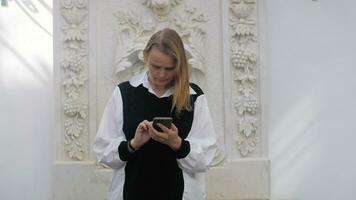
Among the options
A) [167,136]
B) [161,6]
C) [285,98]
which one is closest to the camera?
[167,136]

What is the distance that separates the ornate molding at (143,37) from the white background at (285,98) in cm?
34

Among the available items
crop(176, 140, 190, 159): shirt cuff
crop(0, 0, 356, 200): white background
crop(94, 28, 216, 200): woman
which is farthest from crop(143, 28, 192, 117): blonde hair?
crop(0, 0, 356, 200): white background

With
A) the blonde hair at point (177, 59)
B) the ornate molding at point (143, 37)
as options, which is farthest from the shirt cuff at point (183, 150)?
the ornate molding at point (143, 37)

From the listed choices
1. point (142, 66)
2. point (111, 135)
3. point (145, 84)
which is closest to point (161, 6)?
point (142, 66)

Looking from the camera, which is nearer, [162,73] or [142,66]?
[162,73]

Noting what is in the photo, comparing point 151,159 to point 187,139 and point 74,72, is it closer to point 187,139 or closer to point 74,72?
point 187,139

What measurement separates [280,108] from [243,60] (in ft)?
1.05

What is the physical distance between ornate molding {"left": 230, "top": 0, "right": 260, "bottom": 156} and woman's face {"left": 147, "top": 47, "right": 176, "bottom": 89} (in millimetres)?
1021

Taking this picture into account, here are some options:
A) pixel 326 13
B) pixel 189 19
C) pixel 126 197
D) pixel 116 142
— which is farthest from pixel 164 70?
pixel 326 13

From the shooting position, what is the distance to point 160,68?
1.38 m

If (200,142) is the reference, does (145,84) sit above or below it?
above

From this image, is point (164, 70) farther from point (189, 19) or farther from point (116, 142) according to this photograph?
point (189, 19)

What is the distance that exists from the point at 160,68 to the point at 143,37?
1021mm

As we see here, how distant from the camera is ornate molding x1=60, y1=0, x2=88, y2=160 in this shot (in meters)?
2.35
